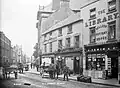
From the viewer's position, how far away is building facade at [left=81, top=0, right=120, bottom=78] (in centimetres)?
1761

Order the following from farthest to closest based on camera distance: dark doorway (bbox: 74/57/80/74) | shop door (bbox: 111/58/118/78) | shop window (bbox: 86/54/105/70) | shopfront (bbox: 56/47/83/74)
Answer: dark doorway (bbox: 74/57/80/74) < shopfront (bbox: 56/47/83/74) < shop window (bbox: 86/54/105/70) < shop door (bbox: 111/58/118/78)

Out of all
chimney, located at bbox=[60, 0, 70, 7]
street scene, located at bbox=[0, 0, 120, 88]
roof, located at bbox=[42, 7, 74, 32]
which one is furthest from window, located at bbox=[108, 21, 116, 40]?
chimney, located at bbox=[60, 0, 70, 7]

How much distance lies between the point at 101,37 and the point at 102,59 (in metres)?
1.94

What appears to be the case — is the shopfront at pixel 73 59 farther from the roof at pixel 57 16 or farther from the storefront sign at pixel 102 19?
the roof at pixel 57 16

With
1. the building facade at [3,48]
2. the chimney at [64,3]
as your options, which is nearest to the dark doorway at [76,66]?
the chimney at [64,3]

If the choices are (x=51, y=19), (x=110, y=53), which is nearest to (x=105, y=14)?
(x=110, y=53)

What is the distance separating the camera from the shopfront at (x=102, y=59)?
17614 mm

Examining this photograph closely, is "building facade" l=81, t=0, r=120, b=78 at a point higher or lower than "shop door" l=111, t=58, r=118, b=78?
higher

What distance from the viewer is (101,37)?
62.2 ft

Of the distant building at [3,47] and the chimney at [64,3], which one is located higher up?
the chimney at [64,3]

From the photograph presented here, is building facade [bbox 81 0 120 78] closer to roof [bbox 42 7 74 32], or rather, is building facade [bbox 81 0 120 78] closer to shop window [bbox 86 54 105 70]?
shop window [bbox 86 54 105 70]

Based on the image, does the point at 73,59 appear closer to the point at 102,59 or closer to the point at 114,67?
the point at 102,59

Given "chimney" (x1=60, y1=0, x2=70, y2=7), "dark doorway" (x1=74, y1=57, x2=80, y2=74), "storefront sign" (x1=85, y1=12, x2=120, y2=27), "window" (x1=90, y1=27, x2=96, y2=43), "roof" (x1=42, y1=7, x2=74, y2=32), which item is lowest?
"dark doorway" (x1=74, y1=57, x2=80, y2=74)

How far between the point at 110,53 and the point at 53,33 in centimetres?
1198
